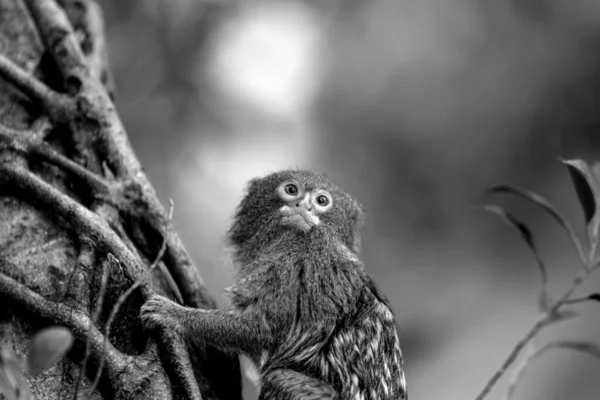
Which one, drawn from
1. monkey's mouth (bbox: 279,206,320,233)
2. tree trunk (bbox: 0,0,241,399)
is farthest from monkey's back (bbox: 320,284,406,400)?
monkey's mouth (bbox: 279,206,320,233)

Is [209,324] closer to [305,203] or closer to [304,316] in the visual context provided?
[304,316]

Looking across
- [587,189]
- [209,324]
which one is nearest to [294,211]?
[209,324]

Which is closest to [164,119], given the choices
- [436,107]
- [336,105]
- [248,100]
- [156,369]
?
[248,100]

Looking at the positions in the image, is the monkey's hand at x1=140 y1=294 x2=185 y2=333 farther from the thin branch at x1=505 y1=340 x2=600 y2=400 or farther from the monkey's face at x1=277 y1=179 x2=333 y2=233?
the thin branch at x1=505 y1=340 x2=600 y2=400

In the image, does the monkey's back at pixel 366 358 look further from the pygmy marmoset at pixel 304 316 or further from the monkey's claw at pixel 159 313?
the monkey's claw at pixel 159 313

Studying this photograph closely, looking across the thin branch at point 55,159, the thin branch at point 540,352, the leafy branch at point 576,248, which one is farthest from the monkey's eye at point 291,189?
the thin branch at point 540,352

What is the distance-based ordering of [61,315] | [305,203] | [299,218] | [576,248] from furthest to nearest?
[305,203] < [299,218] < [61,315] < [576,248]

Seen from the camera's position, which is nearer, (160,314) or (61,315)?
(61,315)
